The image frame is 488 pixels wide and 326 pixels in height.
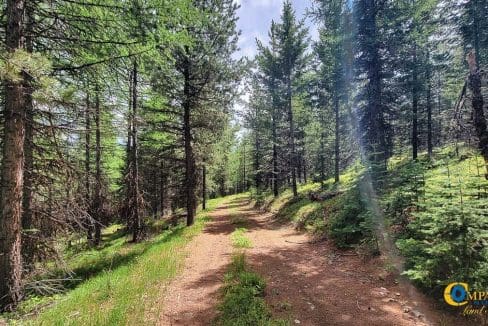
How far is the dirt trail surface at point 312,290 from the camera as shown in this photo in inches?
175

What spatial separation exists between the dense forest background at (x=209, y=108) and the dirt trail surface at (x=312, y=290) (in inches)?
22.9

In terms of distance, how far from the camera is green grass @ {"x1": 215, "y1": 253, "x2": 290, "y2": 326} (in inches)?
168

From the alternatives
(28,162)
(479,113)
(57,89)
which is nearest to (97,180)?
(28,162)

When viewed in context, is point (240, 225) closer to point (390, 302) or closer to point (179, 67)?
point (179, 67)

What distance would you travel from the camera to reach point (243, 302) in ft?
16.0

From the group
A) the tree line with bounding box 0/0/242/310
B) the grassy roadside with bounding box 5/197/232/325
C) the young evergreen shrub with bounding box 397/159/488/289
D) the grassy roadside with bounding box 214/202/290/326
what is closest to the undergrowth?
the young evergreen shrub with bounding box 397/159/488/289

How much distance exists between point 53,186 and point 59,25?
4002 millimetres

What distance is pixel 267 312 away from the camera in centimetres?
453

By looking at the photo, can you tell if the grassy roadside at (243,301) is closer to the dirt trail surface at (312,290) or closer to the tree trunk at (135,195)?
the dirt trail surface at (312,290)

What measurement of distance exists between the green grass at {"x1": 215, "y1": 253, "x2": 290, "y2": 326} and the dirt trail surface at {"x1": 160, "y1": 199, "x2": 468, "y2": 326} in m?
0.20

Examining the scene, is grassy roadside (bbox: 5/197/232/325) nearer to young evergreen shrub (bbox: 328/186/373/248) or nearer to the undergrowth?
the undergrowth

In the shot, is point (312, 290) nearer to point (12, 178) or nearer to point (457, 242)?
point (457, 242)

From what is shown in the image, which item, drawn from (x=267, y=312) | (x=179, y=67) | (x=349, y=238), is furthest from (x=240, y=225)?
(x=267, y=312)

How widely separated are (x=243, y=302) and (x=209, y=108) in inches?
408
